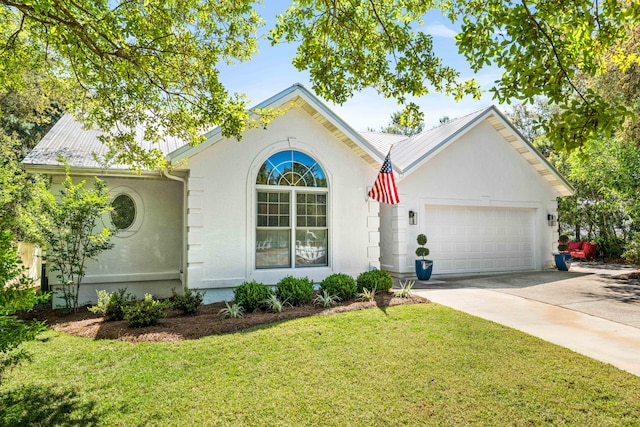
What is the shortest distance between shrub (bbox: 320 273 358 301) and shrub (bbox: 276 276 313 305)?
405mm

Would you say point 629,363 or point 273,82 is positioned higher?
point 273,82

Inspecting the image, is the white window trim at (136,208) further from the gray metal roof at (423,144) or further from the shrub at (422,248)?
the shrub at (422,248)

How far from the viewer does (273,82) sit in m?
10.1

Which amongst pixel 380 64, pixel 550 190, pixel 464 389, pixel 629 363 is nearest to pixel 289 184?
pixel 380 64

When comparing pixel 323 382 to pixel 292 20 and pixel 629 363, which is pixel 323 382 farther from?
pixel 292 20

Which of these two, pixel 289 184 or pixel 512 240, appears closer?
pixel 289 184

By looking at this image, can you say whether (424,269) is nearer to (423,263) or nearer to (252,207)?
(423,263)

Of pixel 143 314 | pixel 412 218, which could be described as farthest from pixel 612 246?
pixel 143 314

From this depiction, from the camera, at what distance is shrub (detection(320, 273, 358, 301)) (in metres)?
8.08

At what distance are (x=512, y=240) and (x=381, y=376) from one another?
11562mm

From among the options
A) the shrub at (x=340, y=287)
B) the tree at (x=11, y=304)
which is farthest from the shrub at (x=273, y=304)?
the tree at (x=11, y=304)

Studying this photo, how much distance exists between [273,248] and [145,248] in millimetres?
3520

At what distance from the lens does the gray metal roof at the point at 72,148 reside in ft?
28.6

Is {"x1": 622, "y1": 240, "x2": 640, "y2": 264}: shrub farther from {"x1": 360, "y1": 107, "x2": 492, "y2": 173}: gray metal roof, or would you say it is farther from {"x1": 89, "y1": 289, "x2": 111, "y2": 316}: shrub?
{"x1": 89, "y1": 289, "x2": 111, "y2": 316}: shrub
